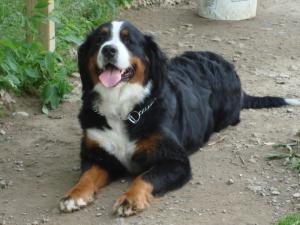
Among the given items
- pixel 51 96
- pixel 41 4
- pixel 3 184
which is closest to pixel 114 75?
pixel 3 184

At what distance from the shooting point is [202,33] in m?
8.56

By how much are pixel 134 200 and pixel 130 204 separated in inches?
1.6

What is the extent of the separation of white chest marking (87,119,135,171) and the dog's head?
296 millimetres

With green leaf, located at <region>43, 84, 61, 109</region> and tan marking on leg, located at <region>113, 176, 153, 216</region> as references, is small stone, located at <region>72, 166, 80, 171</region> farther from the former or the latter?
green leaf, located at <region>43, 84, 61, 109</region>

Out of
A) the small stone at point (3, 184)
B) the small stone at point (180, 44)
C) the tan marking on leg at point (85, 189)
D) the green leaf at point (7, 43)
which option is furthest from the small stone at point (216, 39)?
the small stone at point (3, 184)

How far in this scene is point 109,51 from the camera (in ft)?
15.0

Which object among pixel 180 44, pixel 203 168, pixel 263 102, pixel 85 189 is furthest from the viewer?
pixel 180 44

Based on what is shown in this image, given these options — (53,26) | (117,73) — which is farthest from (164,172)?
(53,26)

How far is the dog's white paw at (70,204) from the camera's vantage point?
4375 millimetres

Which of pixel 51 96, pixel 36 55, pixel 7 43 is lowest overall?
pixel 51 96

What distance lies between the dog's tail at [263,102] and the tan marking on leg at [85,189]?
1.92 metres

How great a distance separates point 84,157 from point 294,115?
2090mm

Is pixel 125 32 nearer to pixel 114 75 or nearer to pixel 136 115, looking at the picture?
pixel 114 75

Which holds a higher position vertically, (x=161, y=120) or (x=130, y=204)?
(x=161, y=120)
